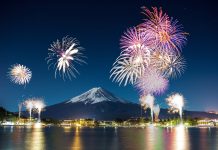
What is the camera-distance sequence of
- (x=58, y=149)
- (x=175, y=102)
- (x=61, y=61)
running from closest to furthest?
(x=61, y=61)
(x=58, y=149)
(x=175, y=102)

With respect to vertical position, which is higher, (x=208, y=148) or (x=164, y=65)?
(x=164, y=65)

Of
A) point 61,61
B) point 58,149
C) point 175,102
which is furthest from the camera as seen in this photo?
point 175,102

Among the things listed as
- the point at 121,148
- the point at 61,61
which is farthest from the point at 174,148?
the point at 61,61

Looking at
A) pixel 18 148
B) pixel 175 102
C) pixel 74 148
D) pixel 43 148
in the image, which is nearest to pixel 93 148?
pixel 74 148

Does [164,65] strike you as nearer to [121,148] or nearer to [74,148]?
[121,148]

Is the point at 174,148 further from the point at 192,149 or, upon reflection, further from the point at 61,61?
the point at 61,61

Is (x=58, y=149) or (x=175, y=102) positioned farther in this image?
(x=175, y=102)

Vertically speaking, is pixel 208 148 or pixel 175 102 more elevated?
pixel 175 102

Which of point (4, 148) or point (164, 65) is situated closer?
point (164, 65)

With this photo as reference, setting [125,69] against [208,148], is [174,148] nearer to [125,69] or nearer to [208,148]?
[208,148]
